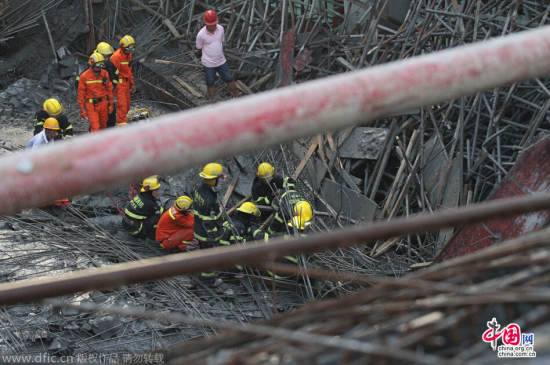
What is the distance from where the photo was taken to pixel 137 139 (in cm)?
165

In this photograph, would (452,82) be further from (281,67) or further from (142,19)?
(142,19)

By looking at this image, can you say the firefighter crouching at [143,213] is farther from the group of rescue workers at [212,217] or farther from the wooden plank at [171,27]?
the wooden plank at [171,27]

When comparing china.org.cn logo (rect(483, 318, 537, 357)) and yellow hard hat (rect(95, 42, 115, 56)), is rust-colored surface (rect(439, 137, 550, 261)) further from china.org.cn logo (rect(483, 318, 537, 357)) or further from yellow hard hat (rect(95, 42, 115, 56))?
yellow hard hat (rect(95, 42, 115, 56))

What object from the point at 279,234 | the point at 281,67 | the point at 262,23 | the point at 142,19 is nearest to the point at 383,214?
the point at 279,234

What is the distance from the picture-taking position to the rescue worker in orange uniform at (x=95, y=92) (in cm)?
962

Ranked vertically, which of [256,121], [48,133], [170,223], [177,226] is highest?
[256,121]

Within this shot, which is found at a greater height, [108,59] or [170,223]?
[108,59]

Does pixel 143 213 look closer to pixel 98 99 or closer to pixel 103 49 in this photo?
pixel 98 99

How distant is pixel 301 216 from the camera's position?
23.6 feet

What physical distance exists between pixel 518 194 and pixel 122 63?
7.74 metres

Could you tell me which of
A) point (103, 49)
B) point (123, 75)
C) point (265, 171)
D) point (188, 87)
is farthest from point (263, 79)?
point (265, 171)

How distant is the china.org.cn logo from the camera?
1863mm

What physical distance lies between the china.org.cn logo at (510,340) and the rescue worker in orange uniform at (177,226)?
6.29 m

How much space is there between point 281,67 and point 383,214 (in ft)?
15.4
